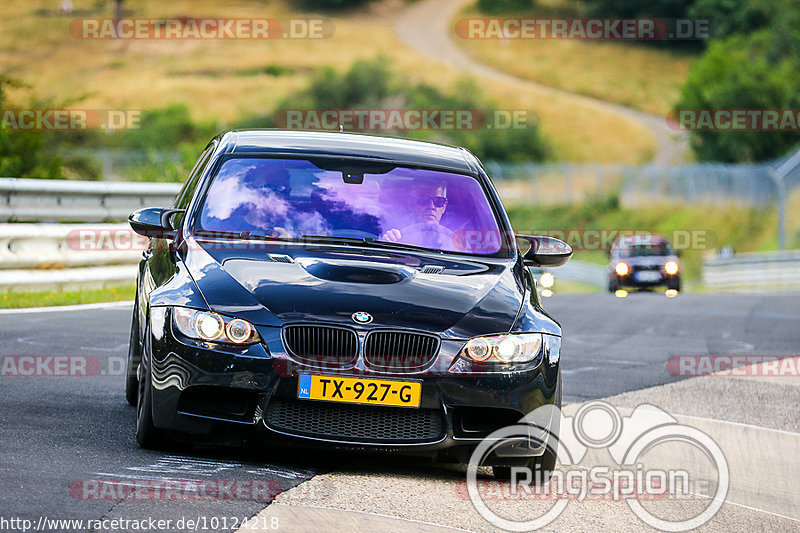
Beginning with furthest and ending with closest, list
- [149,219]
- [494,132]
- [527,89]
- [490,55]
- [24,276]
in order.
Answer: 1. [490,55]
2. [527,89]
3. [494,132]
4. [24,276]
5. [149,219]

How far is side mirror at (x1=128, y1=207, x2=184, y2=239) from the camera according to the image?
7.28 metres

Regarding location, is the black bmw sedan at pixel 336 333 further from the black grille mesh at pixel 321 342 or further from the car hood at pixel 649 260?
the car hood at pixel 649 260

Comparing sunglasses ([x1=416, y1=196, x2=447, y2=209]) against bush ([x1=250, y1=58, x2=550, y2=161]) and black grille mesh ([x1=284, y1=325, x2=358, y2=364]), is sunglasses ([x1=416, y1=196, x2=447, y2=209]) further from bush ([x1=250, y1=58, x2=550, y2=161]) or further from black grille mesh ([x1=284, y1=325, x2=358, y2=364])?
bush ([x1=250, y1=58, x2=550, y2=161])

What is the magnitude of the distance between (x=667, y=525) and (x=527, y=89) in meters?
99.4

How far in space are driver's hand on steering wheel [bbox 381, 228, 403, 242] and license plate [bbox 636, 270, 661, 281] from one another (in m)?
25.3

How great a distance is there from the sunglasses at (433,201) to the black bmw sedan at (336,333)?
0.49 ft

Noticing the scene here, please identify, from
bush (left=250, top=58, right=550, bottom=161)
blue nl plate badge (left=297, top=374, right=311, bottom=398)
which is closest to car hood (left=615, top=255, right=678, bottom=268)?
blue nl plate badge (left=297, top=374, right=311, bottom=398)

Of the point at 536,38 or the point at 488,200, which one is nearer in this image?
the point at 488,200

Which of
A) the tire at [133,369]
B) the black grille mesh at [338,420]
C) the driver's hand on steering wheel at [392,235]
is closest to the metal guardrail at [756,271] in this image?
the tire at [133,369]

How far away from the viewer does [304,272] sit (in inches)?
257

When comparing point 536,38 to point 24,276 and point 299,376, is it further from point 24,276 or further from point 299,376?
point 299,376

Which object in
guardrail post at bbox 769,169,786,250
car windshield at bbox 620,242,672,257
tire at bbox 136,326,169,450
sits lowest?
tire at bbox 136,326,169,450

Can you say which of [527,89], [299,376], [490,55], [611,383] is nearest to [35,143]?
[611,383]

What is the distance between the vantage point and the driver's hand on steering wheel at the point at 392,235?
7137 mm
